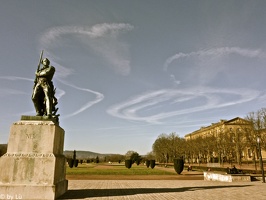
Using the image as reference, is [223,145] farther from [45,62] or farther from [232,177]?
[45,62]

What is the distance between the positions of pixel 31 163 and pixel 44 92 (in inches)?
117

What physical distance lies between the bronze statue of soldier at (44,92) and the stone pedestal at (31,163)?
669 millimetres

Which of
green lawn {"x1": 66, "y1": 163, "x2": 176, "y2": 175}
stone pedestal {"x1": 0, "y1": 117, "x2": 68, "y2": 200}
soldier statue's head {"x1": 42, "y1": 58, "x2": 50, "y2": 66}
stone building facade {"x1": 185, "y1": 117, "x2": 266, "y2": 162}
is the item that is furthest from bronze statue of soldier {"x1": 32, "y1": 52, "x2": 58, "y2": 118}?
stone building facade {"x1": 185, "y1": 117, "x2": 266, "y2": 162}

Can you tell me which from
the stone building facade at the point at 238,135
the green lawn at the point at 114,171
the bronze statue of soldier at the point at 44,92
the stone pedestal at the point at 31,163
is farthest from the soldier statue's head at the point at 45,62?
the stone building facade at the point at 238,135

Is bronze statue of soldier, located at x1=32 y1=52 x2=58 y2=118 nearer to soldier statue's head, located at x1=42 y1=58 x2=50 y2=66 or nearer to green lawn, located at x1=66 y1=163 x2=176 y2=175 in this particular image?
soldier statue's head, located at x1=42 y1=58 x2=50 y2=66

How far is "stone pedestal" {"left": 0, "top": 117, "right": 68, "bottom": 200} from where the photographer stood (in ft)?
26.0

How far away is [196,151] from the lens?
2633 inches

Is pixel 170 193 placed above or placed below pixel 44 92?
below

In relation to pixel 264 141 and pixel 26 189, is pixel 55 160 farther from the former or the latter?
pixel 264 141

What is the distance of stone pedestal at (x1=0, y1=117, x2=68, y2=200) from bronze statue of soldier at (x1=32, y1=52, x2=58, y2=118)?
67 centimetres

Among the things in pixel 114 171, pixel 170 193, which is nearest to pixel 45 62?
pixel 170 193

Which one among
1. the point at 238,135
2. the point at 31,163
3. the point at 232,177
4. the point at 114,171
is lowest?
the point at 114,171

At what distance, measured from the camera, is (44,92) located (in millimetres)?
9586

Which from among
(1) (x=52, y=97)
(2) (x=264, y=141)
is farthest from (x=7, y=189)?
(2) (x=264, y=141)
